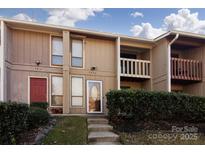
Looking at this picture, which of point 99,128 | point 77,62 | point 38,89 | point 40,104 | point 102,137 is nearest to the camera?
point 102,137

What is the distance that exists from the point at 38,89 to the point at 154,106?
618 centimetres

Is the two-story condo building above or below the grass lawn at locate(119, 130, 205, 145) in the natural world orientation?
above

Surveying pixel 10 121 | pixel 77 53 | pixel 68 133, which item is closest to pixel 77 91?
pixel 77 53

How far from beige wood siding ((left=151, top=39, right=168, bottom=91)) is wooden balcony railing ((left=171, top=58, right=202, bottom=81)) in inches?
18.9

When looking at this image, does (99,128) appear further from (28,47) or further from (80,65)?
(28,47)

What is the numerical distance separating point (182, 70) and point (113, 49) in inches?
169

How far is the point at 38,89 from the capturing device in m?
14.0

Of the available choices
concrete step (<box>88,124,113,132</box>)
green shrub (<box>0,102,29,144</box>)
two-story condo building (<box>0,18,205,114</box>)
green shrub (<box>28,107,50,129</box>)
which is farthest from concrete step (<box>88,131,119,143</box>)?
two-story condo building (<box>0,18,205,114</box>)

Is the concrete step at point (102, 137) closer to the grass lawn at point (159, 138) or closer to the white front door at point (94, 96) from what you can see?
the grass lawn at point (159, 138)

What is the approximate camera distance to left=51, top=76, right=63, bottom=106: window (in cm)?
1420

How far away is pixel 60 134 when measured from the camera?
9453mm

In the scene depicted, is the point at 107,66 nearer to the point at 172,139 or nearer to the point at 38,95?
the point at 38,95

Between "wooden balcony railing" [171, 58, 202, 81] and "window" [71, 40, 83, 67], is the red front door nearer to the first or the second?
"window" [71, 40, 83, 67]

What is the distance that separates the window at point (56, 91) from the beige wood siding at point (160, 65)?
5865mm
